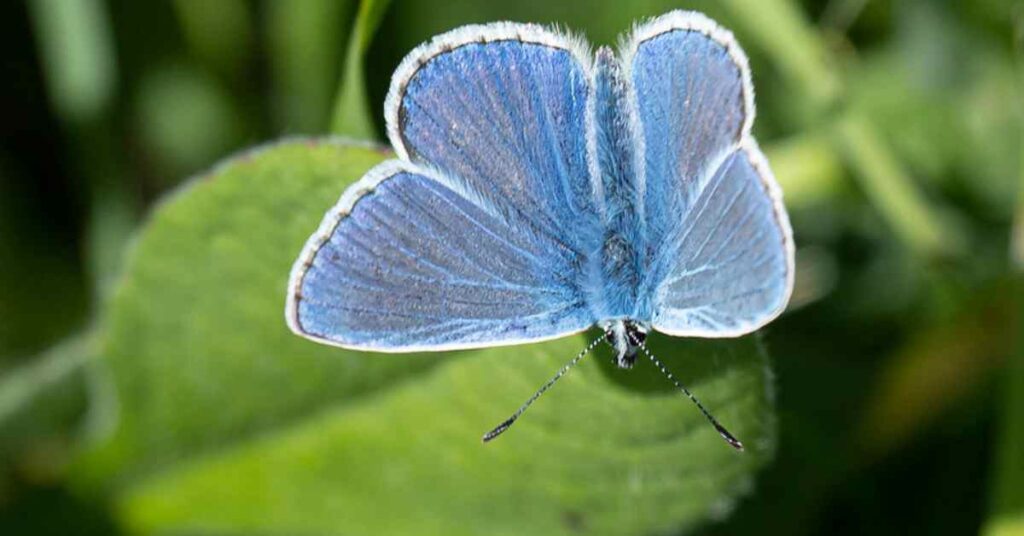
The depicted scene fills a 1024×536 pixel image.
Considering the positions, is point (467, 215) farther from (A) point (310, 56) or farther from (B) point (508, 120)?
(A) point (310, 56)

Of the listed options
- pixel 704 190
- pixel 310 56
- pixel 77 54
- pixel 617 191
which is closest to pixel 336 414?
pixel 617 191

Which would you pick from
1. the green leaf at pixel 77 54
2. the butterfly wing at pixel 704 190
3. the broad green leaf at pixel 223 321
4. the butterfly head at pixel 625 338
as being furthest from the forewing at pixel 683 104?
the green leaf at pixel 77 54

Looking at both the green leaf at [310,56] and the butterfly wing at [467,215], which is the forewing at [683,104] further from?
the green leaf at [310,56]

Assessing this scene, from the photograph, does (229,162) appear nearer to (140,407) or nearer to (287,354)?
(287,354)

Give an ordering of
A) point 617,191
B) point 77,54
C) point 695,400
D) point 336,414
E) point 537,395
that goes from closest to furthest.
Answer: point 695,400 < point 537,395 < point 617,191 < point 336,414 < point 77,54

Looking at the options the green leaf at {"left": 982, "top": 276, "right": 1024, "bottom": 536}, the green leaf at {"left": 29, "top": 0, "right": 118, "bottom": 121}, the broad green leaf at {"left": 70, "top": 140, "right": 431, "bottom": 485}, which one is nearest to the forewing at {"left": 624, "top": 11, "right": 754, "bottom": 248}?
the broad green leaf at {"left": 70, "top": 140, "right": 431, "bottom": 485}

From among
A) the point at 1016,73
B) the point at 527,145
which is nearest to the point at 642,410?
the point at 527,145
